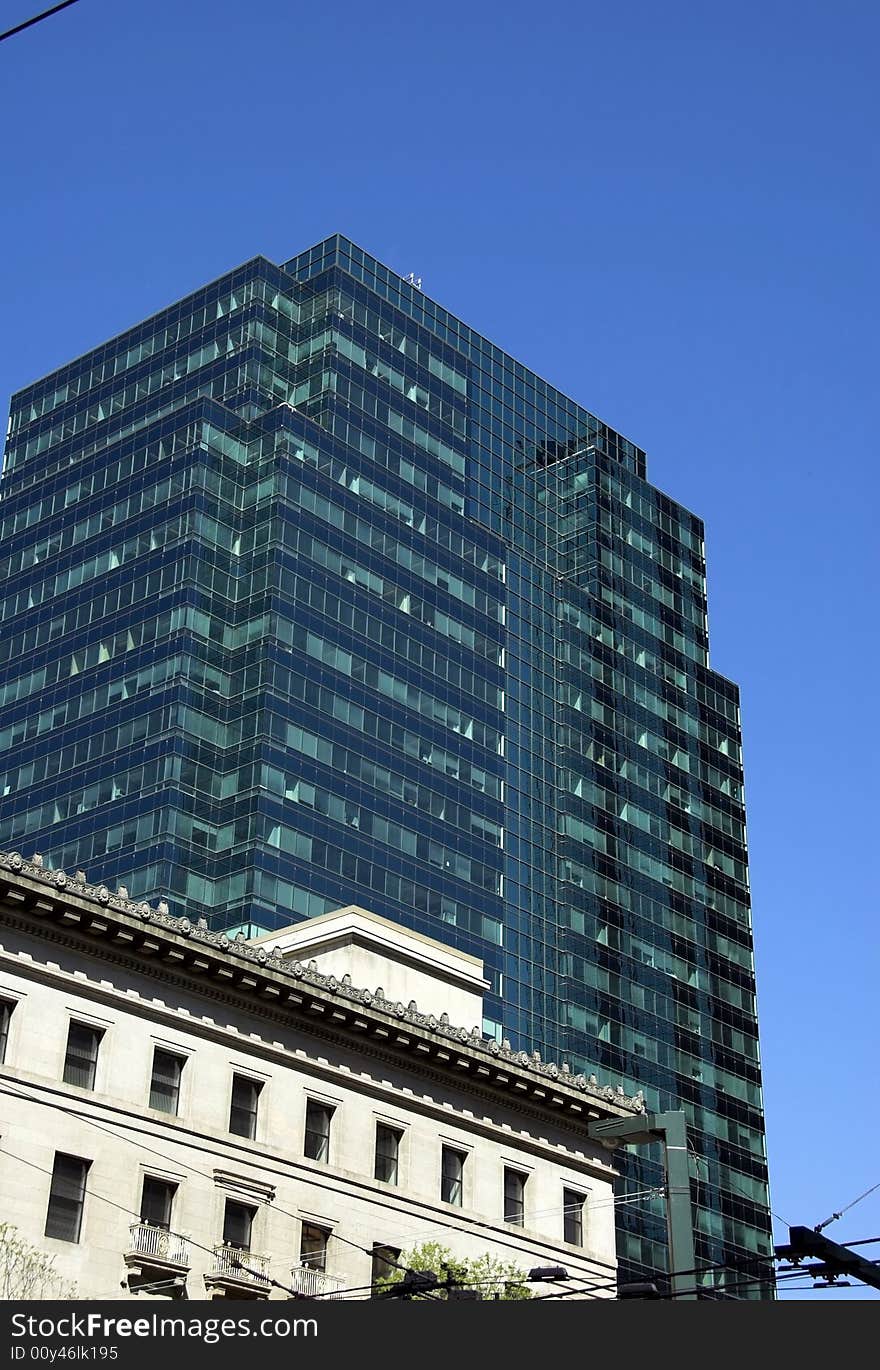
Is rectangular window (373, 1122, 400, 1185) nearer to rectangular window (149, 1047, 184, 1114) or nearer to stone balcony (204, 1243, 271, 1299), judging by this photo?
stone balcony (204, 1243, 271, 1299)

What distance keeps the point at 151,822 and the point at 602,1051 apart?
39.0m

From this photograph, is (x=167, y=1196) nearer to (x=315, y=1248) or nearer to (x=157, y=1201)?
(x=157, y=1201)

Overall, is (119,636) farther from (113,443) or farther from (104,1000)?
(104,1000)

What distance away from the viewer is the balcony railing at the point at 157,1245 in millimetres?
52969

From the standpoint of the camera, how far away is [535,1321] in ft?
78.6

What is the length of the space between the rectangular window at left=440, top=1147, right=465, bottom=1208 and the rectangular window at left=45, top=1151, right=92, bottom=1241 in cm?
1446

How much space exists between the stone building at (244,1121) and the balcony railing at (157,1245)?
0.20 ft

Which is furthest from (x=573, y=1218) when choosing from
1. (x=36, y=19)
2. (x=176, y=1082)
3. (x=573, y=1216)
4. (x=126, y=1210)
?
(x=36, y=19)

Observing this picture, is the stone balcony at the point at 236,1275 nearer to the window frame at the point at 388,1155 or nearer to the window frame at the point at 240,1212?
the window frame at the point at 240,1212

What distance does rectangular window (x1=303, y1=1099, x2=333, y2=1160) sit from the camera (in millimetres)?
Result: 59781

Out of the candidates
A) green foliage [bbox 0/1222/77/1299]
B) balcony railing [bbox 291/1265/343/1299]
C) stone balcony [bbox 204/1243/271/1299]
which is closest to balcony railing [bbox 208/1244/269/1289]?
stone balcony [bbox 204/1243/271/1299]

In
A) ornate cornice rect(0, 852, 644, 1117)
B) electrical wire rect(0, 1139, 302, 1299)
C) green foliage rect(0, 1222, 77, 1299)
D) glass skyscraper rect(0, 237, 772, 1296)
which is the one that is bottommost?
green foliage rect(0, 1222, 77, 1299)

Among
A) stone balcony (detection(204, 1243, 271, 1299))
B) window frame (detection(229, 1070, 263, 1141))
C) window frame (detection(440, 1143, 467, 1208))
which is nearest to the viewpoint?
stone balcony (detection(204, 1243, 271, 1299))

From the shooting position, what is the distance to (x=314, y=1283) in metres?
57.2
